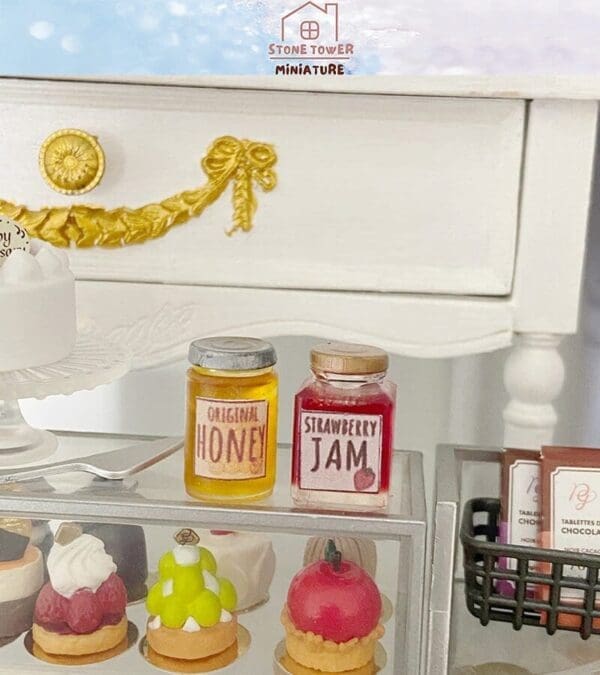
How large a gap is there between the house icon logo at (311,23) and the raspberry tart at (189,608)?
1.27 ft

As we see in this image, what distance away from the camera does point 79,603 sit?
73 centimetres

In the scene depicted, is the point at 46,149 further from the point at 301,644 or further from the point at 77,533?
the point at 301,644

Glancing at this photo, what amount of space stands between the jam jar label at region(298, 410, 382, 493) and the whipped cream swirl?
0.61ft

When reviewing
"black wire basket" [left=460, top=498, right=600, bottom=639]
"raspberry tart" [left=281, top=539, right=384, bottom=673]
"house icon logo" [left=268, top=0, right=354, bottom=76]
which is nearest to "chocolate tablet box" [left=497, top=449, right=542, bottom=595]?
"black wire basket" [left=460, top=498, right=600, bottom=639]

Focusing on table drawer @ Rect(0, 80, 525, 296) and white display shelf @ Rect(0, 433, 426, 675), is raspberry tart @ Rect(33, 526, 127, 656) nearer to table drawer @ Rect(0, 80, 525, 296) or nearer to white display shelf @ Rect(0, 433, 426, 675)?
white display shelf @ Rect(0, 433, 426, 675)

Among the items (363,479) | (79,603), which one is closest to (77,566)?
(79,603)

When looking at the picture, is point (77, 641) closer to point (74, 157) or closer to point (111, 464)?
point (111, 464)

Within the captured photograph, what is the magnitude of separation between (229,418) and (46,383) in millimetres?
131

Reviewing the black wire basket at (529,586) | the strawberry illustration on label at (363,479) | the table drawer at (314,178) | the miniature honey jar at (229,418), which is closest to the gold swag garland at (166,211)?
the table drawer at (314,178)

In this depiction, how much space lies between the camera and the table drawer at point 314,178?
737 mm

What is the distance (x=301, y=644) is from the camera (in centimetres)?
72

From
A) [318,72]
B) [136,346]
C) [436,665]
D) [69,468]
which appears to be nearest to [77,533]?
[69,468]

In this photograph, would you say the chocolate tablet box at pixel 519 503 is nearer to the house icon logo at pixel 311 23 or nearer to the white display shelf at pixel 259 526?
the white display shelf at pixel 259 526

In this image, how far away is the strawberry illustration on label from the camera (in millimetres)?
698
